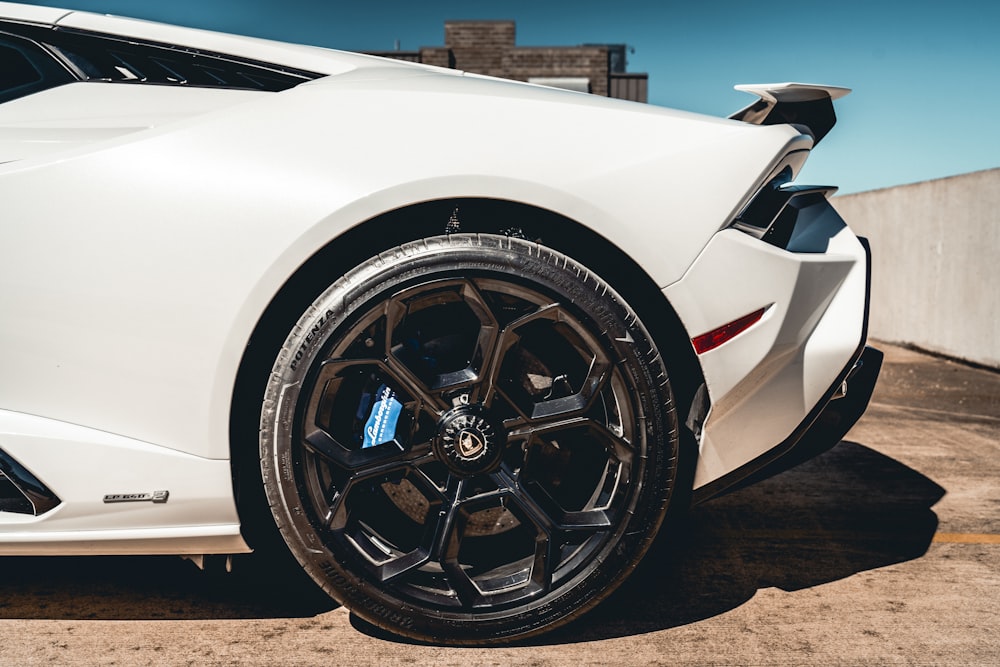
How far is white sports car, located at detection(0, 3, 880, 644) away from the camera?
1534mm

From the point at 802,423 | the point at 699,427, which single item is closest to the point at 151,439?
the point at 699,427

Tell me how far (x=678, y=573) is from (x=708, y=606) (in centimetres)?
19

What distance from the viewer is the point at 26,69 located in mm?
1783

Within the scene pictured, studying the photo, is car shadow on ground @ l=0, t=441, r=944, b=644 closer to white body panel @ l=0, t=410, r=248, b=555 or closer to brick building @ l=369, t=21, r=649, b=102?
white body panel @ l=0, t=410, r=248, b=555

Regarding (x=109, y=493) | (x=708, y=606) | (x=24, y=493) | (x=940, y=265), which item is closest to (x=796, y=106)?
(x=708, y=606)

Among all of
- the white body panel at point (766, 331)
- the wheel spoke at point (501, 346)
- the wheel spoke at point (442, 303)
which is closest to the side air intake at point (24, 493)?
the wheel spoke at point (442, 303)

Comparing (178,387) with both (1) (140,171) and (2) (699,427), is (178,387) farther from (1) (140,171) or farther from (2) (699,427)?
(2) (699,427)

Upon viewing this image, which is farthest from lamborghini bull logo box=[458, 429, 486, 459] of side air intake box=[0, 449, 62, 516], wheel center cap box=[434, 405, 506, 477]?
side air intake box=[0, 449, 62, 516]

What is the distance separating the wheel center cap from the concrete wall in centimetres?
562

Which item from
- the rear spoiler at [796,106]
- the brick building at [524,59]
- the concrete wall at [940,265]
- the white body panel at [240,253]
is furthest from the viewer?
the brick building at [524,59]

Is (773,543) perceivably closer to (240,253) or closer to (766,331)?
(766,331)

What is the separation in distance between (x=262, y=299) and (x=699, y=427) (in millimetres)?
954

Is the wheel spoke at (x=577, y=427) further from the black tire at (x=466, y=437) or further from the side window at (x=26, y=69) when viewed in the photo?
the side window at (x=26, y=69)

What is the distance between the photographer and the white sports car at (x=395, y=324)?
1534 mm
